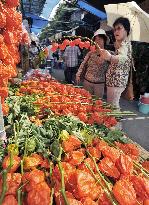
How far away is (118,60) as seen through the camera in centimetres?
446

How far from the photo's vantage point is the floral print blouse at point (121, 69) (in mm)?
4532

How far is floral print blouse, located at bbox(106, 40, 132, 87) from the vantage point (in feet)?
14.9

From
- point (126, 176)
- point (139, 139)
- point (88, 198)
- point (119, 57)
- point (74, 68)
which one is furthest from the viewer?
point (74, 68)

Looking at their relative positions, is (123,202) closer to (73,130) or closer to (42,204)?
(42,204)

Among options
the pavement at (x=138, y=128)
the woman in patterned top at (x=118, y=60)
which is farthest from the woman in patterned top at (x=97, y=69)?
the pavement at (x=138, y=128)

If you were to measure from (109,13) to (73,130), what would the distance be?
14.0 feet

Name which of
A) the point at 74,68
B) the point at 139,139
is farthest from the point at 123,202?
the point at 74,68

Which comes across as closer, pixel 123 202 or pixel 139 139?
pixel 123 202

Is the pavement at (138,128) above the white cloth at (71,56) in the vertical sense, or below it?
below

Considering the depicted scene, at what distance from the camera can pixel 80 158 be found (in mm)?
2273

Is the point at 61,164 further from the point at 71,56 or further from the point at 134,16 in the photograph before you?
the point at 71,56

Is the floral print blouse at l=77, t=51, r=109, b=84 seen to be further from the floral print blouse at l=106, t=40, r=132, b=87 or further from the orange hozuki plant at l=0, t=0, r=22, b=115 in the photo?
the orange hozuki plant at l=0, t=0, r=22, b=115

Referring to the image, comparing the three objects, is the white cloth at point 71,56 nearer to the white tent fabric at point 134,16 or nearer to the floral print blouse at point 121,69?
the white tent fabric at point 134,16

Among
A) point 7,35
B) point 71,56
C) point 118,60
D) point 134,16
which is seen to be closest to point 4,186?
point 7,35
